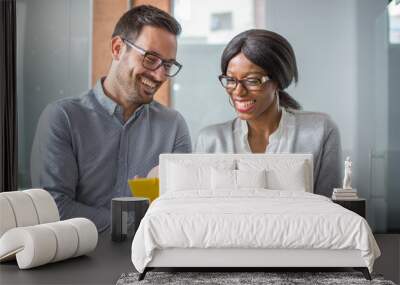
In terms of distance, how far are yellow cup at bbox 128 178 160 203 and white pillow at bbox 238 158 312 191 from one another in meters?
0.90

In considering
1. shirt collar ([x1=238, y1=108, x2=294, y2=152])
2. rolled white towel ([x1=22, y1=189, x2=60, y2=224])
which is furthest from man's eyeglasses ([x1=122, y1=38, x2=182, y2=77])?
rolled white towel ([x1=22, y1=189, x2=60, y2=224])

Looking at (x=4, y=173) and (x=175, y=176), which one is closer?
(x=175, y=176)

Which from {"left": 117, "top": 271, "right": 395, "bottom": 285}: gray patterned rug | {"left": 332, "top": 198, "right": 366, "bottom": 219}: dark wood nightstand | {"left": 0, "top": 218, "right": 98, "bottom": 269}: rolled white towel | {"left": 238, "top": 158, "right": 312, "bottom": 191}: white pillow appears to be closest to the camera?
{"left": 117, "top": 271, "right": 395, "bottom": 285}: gray patterned rug

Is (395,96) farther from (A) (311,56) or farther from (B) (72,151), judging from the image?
(B) (72,151)

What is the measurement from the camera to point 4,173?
6.70 m

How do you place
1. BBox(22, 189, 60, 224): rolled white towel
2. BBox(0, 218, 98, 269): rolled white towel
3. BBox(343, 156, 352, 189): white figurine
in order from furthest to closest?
BBox(343, 156, 352, 189): white figurine → BBox(22, 189, 60, 224): rolled white towel → BBox(0, 218, 98, 269): rolled white towel

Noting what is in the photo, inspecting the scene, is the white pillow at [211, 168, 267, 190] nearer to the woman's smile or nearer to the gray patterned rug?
the woman's smile

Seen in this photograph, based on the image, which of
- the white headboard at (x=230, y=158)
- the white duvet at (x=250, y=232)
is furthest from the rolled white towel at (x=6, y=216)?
the white headboard at (x=230, y=158)

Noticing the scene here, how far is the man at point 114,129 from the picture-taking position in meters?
6.59

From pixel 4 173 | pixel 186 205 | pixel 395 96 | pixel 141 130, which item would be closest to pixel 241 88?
pixel 141 130

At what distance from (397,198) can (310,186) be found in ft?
3.22

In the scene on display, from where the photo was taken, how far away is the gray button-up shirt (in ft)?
21.6

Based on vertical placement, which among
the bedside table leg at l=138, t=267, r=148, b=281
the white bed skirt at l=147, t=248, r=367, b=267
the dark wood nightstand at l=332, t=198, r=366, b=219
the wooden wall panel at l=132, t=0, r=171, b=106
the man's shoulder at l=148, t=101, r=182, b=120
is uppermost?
the wooden wall panel at l=132, t=0, r=171, b=106

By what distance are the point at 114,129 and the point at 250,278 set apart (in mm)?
2661
